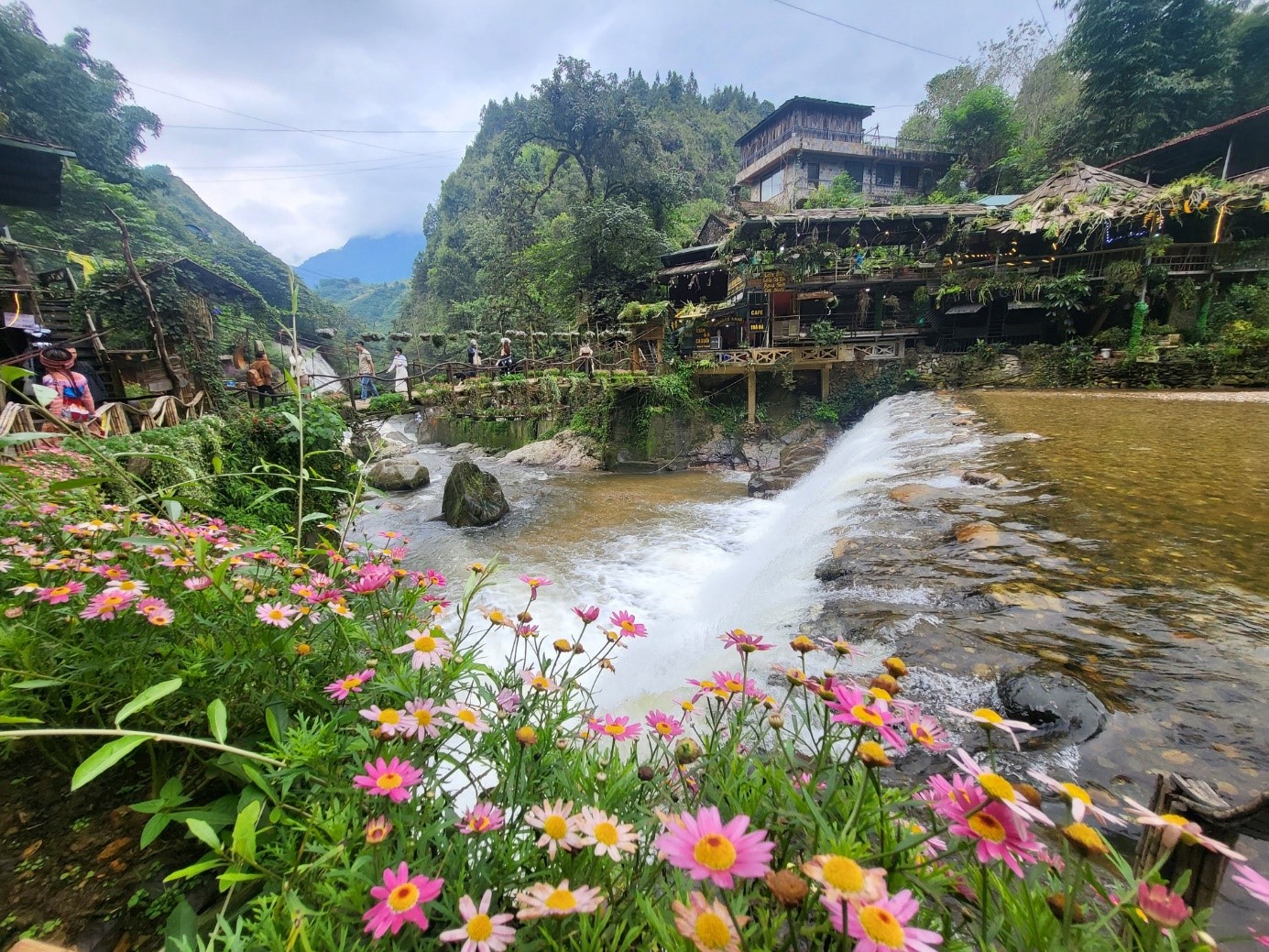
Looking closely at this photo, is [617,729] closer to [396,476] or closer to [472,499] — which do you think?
[472,499]

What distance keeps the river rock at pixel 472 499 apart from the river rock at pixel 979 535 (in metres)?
8.62

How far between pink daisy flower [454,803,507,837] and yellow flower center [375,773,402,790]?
147 mm

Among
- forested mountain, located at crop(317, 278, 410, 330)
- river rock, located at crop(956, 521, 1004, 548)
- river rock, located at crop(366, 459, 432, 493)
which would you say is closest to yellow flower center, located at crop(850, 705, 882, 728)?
river rock, located at crop(956, 521, 1004, 548)

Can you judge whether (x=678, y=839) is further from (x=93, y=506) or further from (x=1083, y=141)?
(x=1083, y=141)

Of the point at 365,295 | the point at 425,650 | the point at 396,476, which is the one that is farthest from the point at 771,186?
the point at 365,295

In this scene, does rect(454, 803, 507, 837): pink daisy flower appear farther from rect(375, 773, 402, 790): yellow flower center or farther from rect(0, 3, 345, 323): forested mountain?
rect(0, 3, 345, 323): forested mountain

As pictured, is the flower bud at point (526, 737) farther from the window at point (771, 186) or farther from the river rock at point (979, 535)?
the window at point (771, 186)

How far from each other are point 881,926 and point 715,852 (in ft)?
0.68

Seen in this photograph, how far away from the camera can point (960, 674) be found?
2.54 meters

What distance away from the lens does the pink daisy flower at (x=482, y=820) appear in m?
0.87

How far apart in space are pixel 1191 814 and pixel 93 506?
3.22 meters

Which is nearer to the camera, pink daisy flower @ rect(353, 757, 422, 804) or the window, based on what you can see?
pink daisy flower @ rect(353, 757, 422, 804)

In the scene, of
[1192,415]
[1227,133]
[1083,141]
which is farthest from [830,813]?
[1083,141]

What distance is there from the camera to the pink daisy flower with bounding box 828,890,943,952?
55cm
